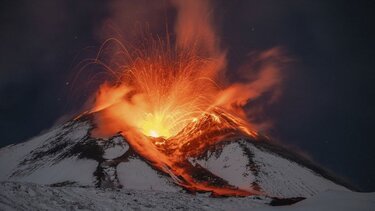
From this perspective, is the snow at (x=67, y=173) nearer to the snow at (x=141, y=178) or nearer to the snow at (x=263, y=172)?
the snow at (x=141, y=178)

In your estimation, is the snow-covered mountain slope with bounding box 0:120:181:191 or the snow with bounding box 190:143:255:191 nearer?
the snow-covered mountain slope with bounding box 0:120:181:191

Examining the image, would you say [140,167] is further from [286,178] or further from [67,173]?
[286,178]

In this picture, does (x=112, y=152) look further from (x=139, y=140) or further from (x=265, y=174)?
(x=265, y=174)

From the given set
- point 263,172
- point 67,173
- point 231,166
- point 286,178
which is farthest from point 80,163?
Answer: point 286,178

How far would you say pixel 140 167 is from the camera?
71.8m

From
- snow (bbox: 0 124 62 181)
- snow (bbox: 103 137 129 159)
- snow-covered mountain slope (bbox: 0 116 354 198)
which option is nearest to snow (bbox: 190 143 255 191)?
snow-covered mountain slope (bbox: 0 116 354 198)

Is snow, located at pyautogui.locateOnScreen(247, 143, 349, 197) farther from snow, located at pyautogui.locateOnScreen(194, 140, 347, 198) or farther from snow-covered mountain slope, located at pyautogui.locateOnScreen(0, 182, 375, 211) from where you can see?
snow-covered mountain slope, located at pyautogui.locateOnScreen(0, 182, 375, 211)

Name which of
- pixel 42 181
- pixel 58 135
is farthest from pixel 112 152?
pixel 58 135

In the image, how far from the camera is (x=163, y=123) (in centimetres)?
11988

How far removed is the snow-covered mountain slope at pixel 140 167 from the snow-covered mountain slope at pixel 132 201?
3543 centimetres

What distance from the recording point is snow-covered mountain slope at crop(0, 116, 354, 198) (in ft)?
219

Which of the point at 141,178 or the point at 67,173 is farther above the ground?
the point at 67,173

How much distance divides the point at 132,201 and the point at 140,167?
160 ft

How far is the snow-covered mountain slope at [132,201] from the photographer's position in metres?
16.0
